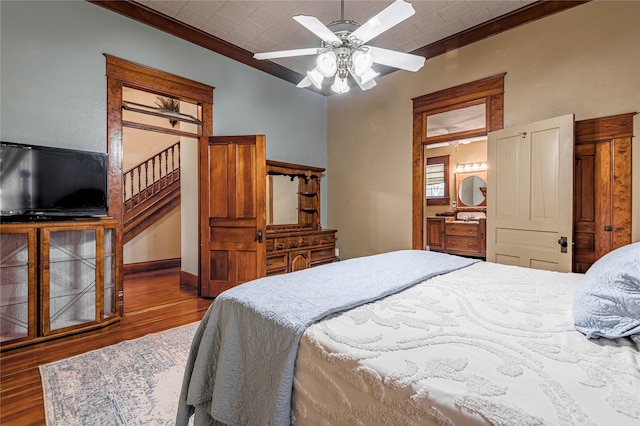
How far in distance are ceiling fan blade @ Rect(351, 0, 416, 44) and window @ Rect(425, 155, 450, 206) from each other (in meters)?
5.19

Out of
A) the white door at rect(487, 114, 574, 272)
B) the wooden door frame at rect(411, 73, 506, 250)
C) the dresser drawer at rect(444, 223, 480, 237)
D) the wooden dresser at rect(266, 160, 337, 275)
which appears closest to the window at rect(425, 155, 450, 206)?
the dresser drawer at rect(444, 223, 480, 237)

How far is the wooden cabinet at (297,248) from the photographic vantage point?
13.4 feet

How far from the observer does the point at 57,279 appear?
2.70 m

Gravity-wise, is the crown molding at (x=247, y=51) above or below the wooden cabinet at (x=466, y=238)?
above

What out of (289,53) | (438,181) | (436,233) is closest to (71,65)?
(289,53)

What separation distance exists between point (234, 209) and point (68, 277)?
170 centimetres

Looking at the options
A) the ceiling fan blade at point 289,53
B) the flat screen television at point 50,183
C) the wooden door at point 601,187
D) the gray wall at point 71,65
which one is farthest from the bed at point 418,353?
the gray wall at point 71,65

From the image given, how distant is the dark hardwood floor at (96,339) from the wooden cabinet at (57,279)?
0.12 m

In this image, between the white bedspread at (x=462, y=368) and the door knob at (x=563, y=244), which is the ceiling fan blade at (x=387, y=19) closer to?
the white bedspread at (x=462, y=368)

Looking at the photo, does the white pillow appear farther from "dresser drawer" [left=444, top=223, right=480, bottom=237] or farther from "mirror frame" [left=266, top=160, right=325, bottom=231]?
"dresser drawer" [left=444, top=223, right=480, bottom=237]

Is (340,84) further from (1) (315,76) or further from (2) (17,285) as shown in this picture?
(2) (17,285)

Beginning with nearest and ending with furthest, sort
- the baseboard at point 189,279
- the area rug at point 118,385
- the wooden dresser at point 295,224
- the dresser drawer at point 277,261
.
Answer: the area rug at point 118,385 < the dresser drawer at point 277,261 < the wooden dresser at point 295,224 < the baseboard at point 189,279

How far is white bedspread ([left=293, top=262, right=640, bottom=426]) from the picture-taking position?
684mm

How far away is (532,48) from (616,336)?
340 cm
